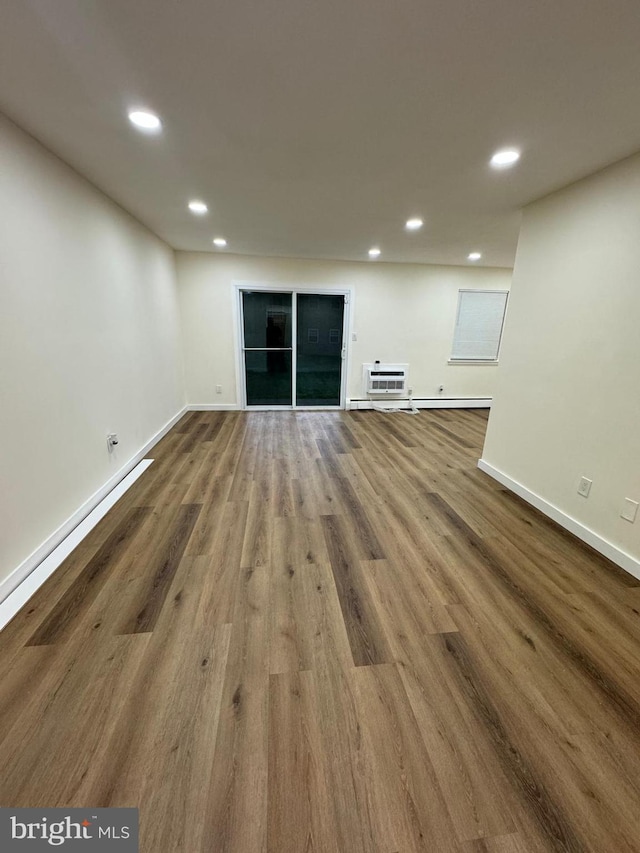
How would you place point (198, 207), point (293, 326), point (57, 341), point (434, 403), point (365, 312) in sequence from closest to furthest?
1. point (57, 341)
2. point (198, 207)
3. point (293, 326)
4. point (365, 312)
5. point (434, 403)

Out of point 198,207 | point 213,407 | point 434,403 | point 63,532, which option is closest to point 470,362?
point 434,403

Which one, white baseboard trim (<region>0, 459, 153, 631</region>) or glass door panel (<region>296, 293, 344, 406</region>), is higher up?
glass door panel (<region>296, 293, 344, 406</region>)

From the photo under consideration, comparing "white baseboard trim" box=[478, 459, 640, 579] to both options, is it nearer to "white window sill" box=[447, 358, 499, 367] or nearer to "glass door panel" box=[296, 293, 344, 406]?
"white window sill" box=[447, 358, 499, 367]

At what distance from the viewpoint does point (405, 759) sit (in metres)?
1.08

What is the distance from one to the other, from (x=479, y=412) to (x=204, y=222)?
16.5 feet

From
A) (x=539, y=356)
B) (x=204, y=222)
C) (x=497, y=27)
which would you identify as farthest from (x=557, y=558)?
(x=204, y=222)

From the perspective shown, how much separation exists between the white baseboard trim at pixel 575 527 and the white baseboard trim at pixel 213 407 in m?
3.93

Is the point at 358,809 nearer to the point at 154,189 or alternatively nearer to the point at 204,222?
the point at 154,189

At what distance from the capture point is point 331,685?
129 cm

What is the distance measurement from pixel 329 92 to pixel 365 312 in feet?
12.8

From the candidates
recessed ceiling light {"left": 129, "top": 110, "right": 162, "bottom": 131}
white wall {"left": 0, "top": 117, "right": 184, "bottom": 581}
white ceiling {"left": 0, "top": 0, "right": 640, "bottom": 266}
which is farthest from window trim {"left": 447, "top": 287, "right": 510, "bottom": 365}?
recessed ceiling light {"left": 129, "top": 110, "right": 162, "bottom": 131}

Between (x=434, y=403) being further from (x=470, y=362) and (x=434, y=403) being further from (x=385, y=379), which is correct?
(x=385, y=379)

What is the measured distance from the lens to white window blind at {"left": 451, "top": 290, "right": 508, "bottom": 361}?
5445 mm

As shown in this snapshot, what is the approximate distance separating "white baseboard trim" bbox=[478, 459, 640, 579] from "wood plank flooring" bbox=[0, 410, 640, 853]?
0.09 meters
